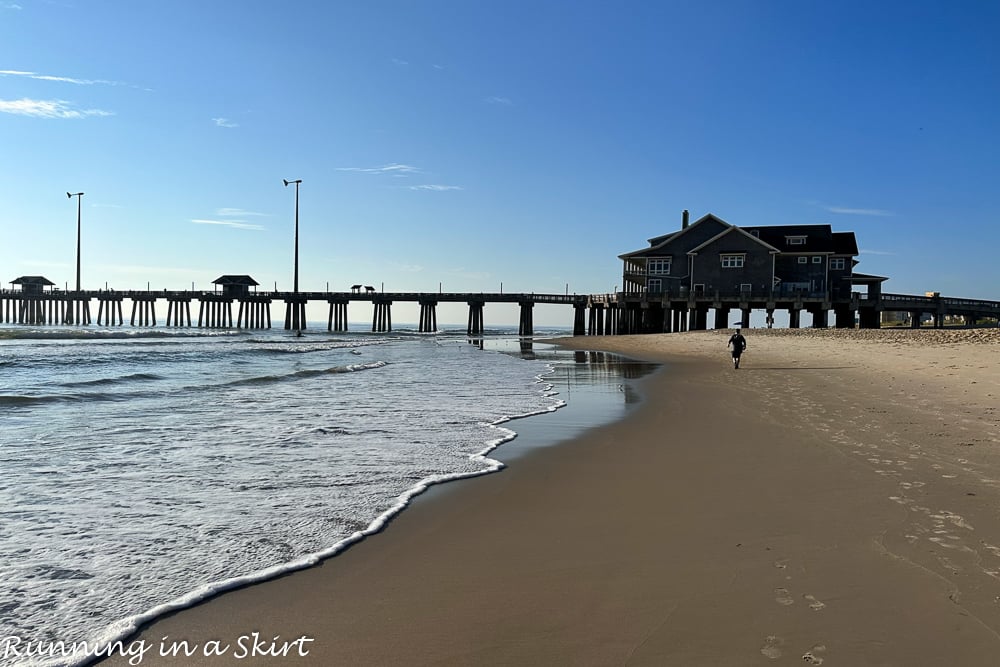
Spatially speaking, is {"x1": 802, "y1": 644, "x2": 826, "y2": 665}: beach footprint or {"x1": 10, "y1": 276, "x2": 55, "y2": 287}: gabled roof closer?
{"x1": 802, "y1": 644, "x2": 826, "y2": 665}: beach footprint

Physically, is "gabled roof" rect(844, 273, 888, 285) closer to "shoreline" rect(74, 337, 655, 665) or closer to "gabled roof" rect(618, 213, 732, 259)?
"gabled roof" rect(618, 213, 732, 259)

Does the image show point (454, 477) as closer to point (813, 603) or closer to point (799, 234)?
point (813, 603)

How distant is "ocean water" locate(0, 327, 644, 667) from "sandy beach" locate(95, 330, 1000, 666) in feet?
1.45

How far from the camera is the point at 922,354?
823 inches

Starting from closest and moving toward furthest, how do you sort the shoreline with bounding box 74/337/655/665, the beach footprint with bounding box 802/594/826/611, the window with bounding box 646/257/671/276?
the beach footprint with bounding box 802/594/826/611, the shoreline with bounding box 74/337/655/665, the window with bounding box 646/257/671/276

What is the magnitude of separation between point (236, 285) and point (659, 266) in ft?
189

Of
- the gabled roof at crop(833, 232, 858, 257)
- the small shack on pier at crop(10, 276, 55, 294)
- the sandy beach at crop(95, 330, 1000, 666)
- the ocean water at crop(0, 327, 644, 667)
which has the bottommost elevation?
the ocean water at crop(0, 327, 644, 667)

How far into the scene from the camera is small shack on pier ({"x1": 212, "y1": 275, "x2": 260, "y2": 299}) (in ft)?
→ 285

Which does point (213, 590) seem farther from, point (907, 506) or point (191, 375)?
point (191, 375)

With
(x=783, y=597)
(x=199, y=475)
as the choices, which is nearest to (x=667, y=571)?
(x=783, y=597)

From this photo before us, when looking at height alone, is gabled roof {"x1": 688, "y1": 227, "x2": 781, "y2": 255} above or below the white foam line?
above

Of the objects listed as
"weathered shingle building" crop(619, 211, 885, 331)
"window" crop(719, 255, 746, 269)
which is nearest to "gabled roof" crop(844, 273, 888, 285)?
"weathered shingle building" crop(619, 211, 885, 331)

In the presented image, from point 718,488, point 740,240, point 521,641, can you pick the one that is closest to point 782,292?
point 740,240

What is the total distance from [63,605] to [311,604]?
4.46 ft
